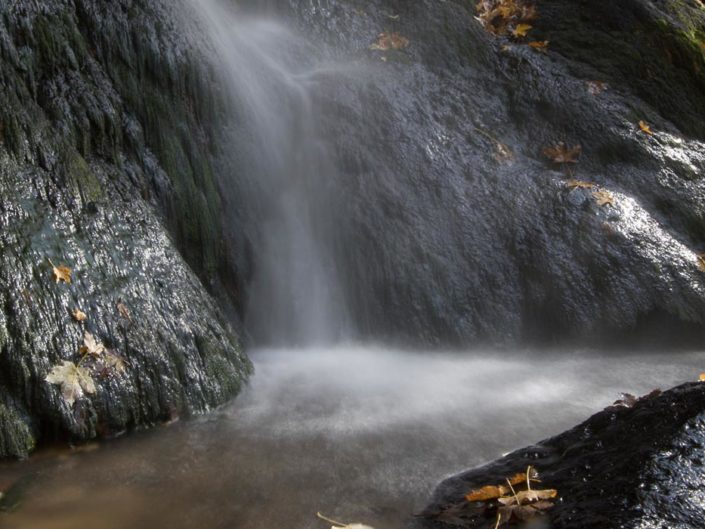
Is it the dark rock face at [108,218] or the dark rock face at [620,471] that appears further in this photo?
the dark rock face at [108,218]

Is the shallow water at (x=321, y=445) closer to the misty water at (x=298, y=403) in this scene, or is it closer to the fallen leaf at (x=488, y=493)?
the misty water at (x=298, y=403)

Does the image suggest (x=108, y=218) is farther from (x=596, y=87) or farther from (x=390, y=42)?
Result: (x=596, y=87)

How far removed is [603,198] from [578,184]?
22 cm

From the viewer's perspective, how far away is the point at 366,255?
4.53 metres

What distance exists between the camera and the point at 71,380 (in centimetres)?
269

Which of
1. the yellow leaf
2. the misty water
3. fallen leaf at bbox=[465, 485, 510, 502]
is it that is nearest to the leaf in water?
the misty water

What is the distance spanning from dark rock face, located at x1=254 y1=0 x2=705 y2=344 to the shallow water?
52 centimetres

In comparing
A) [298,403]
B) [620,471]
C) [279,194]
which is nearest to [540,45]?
[279,194]

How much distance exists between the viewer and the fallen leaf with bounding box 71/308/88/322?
2.84 m

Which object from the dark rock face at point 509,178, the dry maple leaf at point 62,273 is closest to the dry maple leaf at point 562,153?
the dark rock face at point 509,178

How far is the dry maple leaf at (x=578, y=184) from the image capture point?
195 inches

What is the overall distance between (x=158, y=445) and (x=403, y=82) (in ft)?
12.2

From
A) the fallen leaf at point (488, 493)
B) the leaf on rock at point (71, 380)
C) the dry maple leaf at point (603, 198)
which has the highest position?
the dry maple leaf at point (603, 198)

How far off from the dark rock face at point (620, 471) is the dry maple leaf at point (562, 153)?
123 inches
